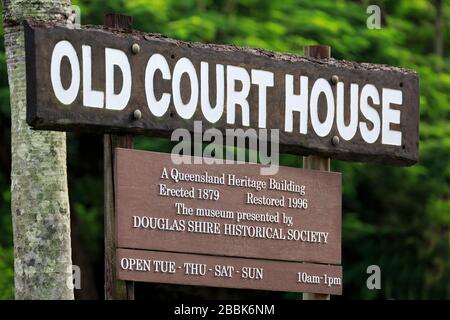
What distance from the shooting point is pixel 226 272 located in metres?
10.3

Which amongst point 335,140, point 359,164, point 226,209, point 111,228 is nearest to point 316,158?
point 335,140

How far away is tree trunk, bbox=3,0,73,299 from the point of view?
403 inches

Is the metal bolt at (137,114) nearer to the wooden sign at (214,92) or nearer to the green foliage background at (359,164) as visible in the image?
the wooden sign at (214,92)

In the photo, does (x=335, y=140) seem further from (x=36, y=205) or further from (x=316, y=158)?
(x=36, y=205)

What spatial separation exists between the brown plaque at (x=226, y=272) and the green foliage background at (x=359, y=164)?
7.59 meters

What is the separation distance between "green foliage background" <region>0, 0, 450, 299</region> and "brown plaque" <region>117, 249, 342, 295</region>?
7.59m

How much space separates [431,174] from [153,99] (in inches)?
543

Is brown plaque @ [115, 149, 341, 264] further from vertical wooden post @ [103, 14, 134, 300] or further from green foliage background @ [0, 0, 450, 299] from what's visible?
green foliage background @ [0, 0, 450, 299]

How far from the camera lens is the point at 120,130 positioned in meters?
9.91

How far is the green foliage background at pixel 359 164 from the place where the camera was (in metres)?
20.6

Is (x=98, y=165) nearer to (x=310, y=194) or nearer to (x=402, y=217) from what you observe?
(x=402, y=217)

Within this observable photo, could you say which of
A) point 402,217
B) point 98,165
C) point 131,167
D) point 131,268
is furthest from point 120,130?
point 402,217

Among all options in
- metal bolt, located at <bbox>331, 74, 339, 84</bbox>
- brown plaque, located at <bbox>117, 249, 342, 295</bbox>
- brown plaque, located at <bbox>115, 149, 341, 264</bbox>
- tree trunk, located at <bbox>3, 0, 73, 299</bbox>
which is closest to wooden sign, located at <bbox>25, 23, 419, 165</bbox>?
metal bolt, located at <bbox>331, 74, 339, 84</bbox>

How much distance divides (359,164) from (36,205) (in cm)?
1300
